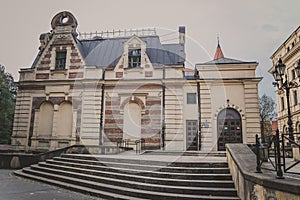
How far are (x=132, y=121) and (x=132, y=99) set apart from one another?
170cm

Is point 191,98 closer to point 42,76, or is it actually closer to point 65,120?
point 65,120

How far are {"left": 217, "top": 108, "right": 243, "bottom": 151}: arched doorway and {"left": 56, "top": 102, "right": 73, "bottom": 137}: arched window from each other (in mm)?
11572

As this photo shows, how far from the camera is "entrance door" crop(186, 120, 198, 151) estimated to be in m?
17.3

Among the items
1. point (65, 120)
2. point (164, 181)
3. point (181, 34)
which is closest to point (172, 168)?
point (164, 181)

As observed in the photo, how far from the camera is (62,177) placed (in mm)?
9891

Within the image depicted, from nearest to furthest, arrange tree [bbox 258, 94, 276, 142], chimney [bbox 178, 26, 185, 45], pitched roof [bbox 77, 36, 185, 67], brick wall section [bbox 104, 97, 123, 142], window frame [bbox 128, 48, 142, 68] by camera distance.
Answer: brick wall section [bbox 104, 97, 123, 142] → window frame [bbox 128, 48, 142, 68] → pitched roof [bbox 77, 36, 185, 67] → chimney [bbox 178, 26, 185, 45] → tree [bbox 258, 94, 276, 142]

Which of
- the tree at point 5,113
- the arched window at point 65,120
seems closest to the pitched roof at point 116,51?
the arched window at point 65,120

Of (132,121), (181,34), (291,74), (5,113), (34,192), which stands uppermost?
(181,34)

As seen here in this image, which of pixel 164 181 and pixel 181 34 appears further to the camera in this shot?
pixel 181 34

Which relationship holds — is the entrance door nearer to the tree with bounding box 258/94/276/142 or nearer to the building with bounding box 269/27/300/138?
the building with bounding box 269/27/300/138

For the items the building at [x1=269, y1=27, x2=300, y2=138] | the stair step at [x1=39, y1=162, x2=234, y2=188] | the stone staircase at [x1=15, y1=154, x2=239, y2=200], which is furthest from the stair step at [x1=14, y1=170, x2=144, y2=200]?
the building at [x1=269, y1=27, x2=300, y2=138]

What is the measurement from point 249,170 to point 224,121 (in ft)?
39.5

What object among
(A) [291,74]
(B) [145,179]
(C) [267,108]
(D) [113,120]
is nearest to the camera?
(B) [145,179]

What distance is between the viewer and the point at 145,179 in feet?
25.9
